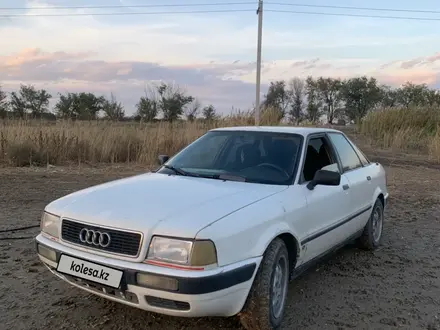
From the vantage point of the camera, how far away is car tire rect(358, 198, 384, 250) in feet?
17.2

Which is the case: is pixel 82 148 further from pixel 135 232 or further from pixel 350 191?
pixel 135 232

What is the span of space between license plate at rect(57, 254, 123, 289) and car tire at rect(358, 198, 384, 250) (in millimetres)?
3299

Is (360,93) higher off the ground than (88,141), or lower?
higher

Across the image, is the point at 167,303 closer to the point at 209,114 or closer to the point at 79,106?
the point at 209,114

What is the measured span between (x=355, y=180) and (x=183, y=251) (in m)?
2.65

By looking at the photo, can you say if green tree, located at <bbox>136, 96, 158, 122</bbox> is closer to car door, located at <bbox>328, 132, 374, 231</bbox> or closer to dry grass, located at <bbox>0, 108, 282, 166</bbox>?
dry grass, located at <bbox>0, 108, 282, 166</bbox>

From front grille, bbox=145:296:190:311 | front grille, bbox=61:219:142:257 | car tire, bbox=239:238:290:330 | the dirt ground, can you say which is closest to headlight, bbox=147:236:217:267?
front grille, bbox=61:219:142:257

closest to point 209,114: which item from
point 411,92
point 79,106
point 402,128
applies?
point 402,128

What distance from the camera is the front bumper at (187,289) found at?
8.73 feet

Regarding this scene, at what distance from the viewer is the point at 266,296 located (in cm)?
306

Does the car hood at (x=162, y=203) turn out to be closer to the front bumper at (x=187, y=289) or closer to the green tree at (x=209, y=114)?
the front bumper at (x=187, y=289)

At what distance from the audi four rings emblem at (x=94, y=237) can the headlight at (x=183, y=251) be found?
327 mm

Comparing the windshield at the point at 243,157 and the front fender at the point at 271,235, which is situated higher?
the windshield at the point at 243,157

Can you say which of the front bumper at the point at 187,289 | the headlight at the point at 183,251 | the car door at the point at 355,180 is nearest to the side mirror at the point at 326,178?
the car door at the point at 355,180
